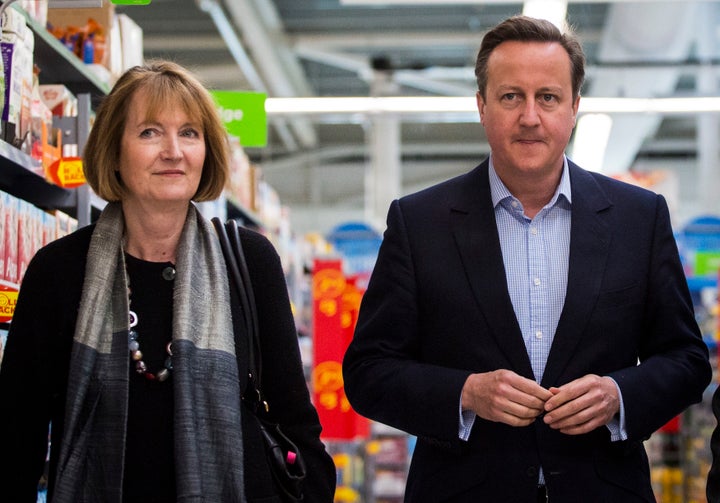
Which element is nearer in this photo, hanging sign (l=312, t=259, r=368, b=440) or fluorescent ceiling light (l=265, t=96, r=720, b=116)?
hanging sign (l=312, t=259, r=368, b=440)

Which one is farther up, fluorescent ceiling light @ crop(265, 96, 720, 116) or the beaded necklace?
fluorescent ceiling light @ crop(265, 96, 720, 116)

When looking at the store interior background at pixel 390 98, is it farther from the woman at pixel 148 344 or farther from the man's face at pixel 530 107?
the man's face at pixel 530 107

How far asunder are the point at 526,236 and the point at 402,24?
1032 cm

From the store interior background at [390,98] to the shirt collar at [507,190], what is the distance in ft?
5.92

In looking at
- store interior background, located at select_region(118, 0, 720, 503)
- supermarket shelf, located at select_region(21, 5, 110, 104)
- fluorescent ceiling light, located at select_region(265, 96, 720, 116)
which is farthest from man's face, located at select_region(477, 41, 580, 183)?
fluorescent ceiling light, located at select_region(265, 96, 720, 116)

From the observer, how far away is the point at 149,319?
93.2 inches

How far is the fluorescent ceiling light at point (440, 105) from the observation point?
10.0m

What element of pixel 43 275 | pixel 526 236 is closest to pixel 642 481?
pixel 526 236

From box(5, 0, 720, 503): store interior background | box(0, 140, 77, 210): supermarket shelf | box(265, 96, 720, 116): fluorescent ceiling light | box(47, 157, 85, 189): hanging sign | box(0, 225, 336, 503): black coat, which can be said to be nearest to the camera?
box(0, 225, 336, 503): black coat

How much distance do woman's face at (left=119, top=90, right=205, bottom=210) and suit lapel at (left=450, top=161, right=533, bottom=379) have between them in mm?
607

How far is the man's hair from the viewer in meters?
2.50

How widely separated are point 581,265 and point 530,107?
1.19ft

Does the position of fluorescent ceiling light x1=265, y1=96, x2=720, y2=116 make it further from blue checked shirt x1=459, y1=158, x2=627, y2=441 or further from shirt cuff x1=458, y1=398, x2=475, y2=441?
shirt cuff x1=458, y1=398, x2=475, y2=441

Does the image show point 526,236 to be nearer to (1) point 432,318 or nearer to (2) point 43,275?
(1) point 432,318
